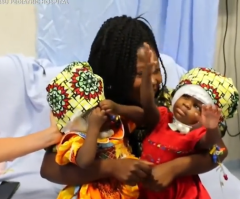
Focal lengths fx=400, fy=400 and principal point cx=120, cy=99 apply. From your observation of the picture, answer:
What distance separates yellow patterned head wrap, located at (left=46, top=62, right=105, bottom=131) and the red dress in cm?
18

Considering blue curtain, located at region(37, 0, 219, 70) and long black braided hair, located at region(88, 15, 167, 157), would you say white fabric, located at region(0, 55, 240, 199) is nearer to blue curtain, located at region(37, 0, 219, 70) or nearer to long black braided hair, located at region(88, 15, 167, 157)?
blue curtain, located at region(37, 0, 219, 70)

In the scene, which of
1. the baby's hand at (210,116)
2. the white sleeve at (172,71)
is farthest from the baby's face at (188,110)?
the white sleeve at (172,71)

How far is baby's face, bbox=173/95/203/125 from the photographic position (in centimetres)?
98

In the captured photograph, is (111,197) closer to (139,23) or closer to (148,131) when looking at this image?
(148,131)

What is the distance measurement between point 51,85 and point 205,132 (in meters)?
0.39

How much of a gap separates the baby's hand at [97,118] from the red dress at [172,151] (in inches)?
6.8

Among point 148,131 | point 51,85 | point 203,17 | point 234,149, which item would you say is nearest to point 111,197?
point 148,131

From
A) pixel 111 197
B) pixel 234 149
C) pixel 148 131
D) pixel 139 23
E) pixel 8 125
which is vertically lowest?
pixel 234 149

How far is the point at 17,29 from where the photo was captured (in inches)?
68.7

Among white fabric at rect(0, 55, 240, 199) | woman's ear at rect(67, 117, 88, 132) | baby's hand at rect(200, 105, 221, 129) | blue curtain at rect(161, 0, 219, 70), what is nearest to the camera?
baby's hand at rect(200, 105, 221, 129)

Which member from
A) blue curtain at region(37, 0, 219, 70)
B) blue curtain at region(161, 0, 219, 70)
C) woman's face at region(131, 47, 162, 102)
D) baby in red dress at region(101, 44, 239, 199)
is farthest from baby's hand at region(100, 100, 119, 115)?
blue curtain at region(161, 0, 219, 70)

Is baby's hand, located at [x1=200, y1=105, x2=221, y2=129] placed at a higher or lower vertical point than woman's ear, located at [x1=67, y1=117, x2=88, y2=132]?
higher

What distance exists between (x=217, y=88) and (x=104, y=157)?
13.5 inches

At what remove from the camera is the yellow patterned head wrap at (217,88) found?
3.38ft
